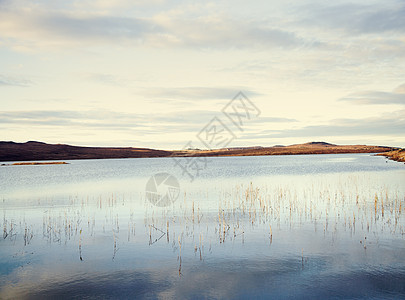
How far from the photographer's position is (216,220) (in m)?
18.8

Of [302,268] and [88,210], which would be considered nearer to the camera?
[302,268]

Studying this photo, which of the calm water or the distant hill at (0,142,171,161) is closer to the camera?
the calm water

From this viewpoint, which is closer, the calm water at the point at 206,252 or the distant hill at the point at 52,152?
the calm water at the point at 206,252

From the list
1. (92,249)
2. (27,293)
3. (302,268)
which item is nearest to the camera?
(27,293)

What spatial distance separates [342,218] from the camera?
18438 mm

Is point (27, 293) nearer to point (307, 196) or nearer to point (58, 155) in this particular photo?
point (307, 196)

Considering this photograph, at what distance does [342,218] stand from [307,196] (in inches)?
333

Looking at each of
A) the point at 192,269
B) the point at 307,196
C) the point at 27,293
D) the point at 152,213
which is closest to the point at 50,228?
the point at 152,213

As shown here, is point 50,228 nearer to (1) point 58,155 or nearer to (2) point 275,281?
(2) point 275,281

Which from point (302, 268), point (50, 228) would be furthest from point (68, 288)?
point (50, 228)

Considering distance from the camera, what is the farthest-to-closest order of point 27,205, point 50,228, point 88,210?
point 27,205, point 88,210, point 50,228

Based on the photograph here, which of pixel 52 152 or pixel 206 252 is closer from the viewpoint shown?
pixel 206 252

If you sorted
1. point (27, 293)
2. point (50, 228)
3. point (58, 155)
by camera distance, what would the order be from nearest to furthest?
point (27, 293)
point (50, 228)
point (58, 155)

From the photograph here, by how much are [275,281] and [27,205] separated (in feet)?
68.2
